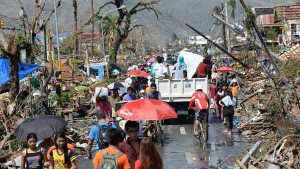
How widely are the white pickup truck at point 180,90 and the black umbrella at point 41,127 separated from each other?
10.9m

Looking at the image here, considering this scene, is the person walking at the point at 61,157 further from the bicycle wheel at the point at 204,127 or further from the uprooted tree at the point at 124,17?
the uprooted tree at the point at 124,17

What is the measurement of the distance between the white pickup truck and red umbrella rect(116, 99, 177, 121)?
339 inches

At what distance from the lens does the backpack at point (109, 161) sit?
798 cm

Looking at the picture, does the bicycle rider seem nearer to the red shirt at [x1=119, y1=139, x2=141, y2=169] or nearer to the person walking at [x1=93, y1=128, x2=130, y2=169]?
the red shirt at [x1=119, y1=139, x2=141, y2=169]

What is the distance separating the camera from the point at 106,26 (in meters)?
61.1

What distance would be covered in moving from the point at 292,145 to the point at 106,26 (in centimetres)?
4934

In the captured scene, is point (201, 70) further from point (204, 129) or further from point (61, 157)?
point (61, 157)

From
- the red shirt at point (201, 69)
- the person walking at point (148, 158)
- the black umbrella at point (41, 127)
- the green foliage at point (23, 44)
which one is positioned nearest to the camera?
the person walking at point (148, 158)

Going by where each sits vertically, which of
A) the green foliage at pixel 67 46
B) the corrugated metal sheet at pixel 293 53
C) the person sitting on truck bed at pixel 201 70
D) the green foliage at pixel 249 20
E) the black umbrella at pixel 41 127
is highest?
the green foliage at pixel 67 46

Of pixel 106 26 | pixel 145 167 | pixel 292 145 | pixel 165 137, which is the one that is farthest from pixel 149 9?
pixel 145 167

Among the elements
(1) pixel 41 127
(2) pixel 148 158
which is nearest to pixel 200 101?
(1) pixel 41 127

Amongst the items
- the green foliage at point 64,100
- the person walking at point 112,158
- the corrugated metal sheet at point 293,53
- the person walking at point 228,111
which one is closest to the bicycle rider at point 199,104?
the person walking at point 228,111

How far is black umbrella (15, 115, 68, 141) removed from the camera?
11198mm

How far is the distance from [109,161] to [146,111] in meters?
5.49
